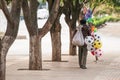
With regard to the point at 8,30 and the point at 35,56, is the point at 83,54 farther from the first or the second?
the point at 8,30

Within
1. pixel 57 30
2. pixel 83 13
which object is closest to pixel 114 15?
pixel 83 13

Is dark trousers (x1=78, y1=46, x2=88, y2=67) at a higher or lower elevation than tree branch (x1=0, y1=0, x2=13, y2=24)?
lower

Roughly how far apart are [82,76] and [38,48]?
7.54 feet

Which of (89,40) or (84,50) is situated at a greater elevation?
(89,40)

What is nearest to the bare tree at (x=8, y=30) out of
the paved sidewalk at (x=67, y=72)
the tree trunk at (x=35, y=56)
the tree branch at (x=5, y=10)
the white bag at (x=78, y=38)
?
the tree branch at (x=5, y=10)

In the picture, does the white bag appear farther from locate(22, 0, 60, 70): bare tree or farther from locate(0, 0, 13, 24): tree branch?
locate(0, 0, 13, 24): tree branch

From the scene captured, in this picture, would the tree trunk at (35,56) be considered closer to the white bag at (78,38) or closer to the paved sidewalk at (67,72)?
the paved sidewalk at (67,72)

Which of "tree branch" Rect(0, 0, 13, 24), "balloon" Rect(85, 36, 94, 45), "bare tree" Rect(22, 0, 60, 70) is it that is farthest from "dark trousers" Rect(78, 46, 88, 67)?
"tree branch" Rect(0, 0, 13, 24)

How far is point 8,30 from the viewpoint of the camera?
13109mm

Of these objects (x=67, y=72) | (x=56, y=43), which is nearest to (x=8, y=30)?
(x=67, y=72)

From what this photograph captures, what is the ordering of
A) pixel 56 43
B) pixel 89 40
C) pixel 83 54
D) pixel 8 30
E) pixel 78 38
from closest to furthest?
1. pixel 8 30
2. pixel 78 38
3. pixel 83 54
4. pixel 89 40
5. pixel 56 43

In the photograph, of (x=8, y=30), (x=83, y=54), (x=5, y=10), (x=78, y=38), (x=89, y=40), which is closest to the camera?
(x=5, y=10)

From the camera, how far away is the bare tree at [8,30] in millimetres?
12406

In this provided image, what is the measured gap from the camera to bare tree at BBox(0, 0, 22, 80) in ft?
40.7
